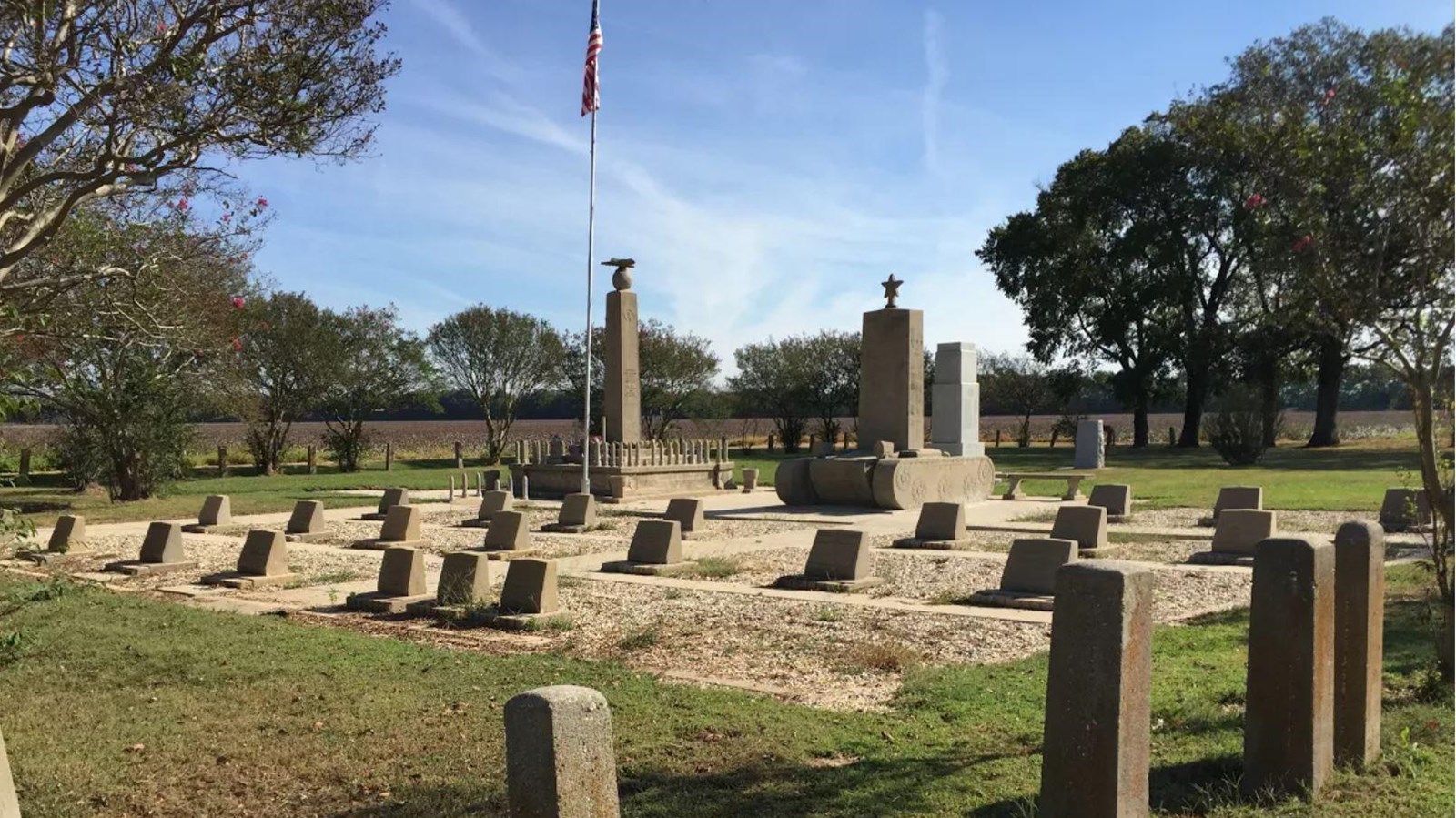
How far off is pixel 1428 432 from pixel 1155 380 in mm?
47468

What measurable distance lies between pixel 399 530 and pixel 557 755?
15268 millimetres

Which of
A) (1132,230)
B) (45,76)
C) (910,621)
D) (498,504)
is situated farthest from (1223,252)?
(45,76)

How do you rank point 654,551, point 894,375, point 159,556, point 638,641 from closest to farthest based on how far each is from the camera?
point 638,641 < point 654,551 < point 159,556 < point 894,375

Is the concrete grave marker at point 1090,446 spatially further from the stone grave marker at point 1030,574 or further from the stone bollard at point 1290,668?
the stone bollard at point 1290,668

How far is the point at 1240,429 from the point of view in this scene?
3509 centimetres

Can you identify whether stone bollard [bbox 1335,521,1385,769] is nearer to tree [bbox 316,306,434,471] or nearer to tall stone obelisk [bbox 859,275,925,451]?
tall stone obelisk [bbox 859,275,925,451]

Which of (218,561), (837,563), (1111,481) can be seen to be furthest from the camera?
(1111,481)

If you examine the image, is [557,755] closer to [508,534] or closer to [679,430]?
[508,534]

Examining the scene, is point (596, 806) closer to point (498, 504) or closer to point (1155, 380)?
point (498, 504)

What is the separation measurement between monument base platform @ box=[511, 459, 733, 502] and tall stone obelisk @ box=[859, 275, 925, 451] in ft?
20.0

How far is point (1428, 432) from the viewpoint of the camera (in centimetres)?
661

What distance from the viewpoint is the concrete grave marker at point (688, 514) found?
1825cm

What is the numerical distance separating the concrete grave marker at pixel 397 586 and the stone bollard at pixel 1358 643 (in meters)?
8.36

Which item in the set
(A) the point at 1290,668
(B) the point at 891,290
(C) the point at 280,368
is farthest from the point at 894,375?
(C) the point at 280,368
